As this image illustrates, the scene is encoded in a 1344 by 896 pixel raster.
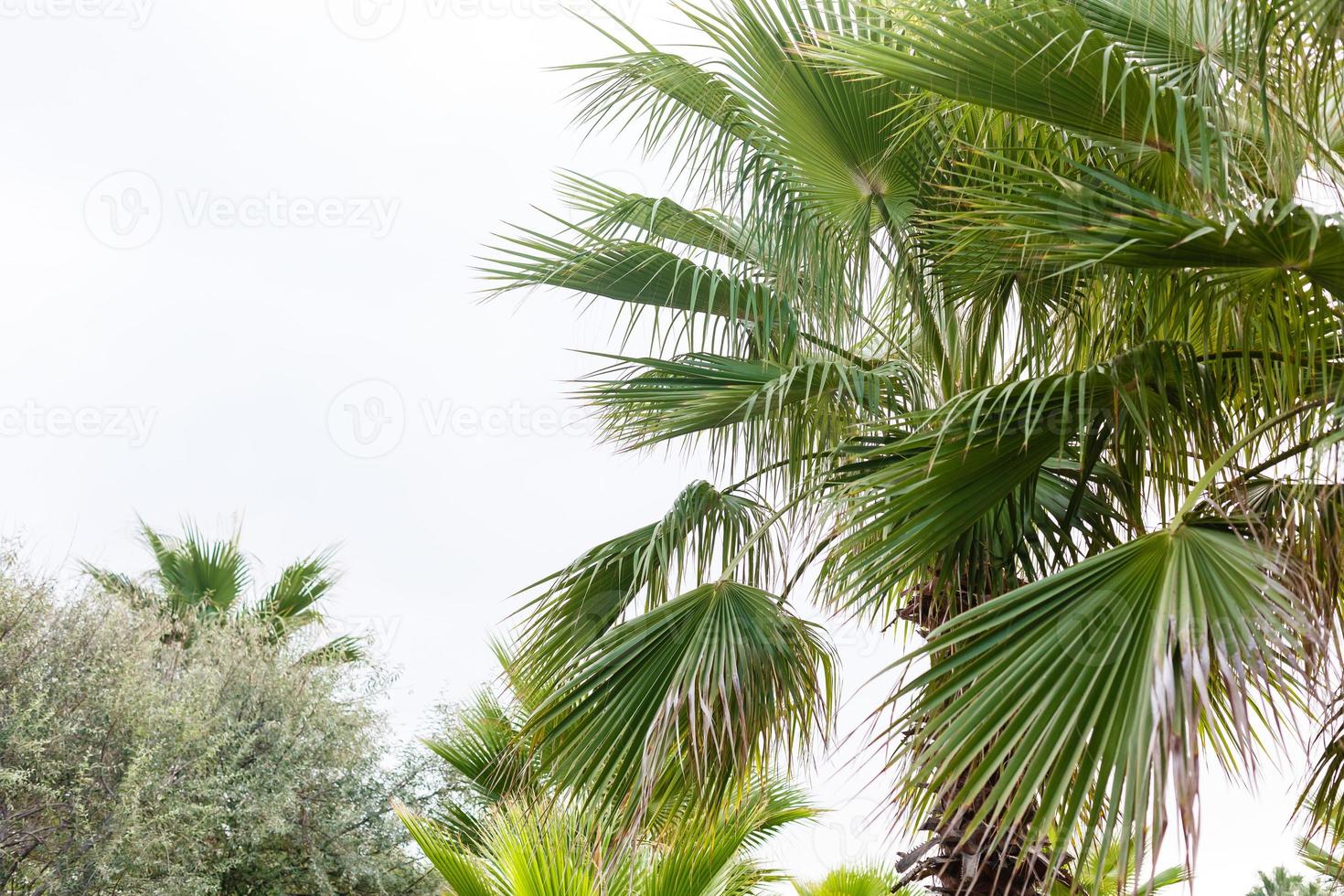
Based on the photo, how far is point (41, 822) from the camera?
19.6ft

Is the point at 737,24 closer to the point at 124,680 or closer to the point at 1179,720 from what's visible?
the point at 1179,720

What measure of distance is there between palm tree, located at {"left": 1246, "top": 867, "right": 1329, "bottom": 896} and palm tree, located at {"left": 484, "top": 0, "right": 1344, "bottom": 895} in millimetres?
6459

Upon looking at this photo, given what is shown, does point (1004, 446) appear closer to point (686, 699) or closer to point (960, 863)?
point (686, 699)

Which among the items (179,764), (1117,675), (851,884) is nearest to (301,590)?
(179,764)

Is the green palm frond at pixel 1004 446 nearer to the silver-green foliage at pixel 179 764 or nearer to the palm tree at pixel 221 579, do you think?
the silver-green foliage at pixel 179 764

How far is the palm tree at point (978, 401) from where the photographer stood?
222 centimetres

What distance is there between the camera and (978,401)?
276 cm

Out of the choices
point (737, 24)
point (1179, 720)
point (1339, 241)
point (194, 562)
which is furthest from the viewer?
point (194, 562)

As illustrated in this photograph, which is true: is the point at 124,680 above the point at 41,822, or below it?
above

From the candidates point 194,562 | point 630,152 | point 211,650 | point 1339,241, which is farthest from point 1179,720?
point 194,562

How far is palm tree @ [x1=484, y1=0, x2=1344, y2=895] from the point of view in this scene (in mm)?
2225

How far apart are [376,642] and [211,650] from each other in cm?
154

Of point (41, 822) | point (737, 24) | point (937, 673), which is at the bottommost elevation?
point (41, 822)

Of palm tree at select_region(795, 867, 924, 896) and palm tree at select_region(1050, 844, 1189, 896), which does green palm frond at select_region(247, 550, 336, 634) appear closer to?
palm tree at select_region(795, 867, 924, 896)
